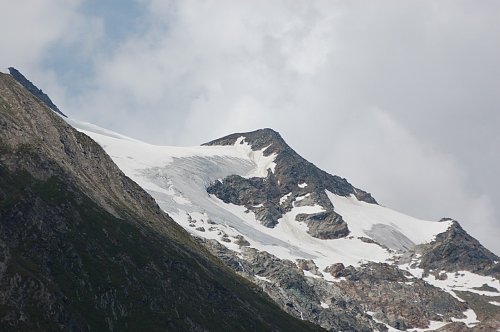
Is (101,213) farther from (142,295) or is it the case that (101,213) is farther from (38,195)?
(142,295)

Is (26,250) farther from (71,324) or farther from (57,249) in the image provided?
(71,324)

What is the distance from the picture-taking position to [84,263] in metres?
128

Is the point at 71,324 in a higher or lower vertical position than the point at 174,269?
lower

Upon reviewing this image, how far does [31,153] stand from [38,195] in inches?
790

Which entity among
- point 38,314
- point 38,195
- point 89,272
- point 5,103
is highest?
point 5,103

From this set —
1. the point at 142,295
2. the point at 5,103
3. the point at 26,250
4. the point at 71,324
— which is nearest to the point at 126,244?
the point at 142,295

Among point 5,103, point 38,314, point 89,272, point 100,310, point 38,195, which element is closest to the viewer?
point 38,314

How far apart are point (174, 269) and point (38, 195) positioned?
39.6m

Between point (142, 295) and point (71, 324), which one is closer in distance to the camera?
point (71, 324)

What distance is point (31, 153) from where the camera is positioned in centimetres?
15538

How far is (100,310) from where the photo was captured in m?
117

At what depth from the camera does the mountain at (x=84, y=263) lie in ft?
351

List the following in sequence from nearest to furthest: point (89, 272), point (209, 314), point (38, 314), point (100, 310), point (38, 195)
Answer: point (38, 314) → point (100, 310) → point (89, 272) → point (38, 195) → point (209, 314)

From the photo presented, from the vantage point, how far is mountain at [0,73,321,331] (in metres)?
107
